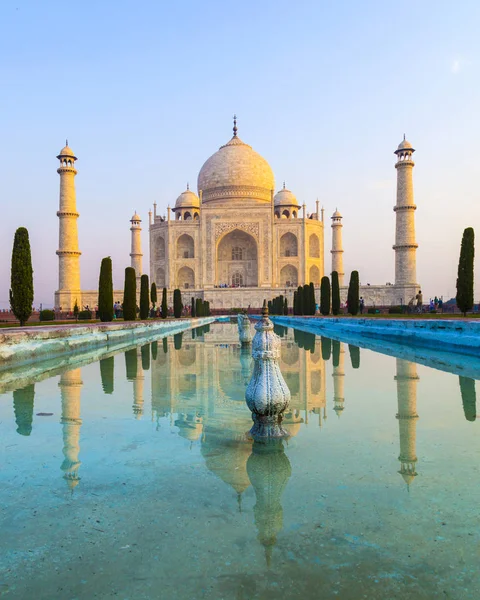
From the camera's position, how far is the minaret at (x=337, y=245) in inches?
1385

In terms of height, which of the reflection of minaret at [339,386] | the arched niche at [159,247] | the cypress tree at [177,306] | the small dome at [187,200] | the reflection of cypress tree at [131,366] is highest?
the small dome at [187,200]

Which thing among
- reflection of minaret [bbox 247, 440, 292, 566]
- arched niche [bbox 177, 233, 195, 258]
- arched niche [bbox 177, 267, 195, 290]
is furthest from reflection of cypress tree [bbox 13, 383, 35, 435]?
arched niche [bbox 177, 233, 195, 258]

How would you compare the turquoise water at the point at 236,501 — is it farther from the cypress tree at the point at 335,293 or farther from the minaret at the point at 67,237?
the minaret at the point at 67,237

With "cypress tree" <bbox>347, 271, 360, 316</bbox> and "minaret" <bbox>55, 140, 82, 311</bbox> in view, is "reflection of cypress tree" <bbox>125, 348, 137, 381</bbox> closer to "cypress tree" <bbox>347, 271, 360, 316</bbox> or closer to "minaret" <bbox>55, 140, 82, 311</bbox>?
"cypress tree" <bbox>347, 271, 360, 316</bbox>

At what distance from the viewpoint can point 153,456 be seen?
1.84 meters

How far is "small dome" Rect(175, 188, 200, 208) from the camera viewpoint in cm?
3697

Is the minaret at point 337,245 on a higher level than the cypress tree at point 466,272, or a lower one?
higher

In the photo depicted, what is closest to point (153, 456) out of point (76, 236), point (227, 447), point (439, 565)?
point (227, 447)

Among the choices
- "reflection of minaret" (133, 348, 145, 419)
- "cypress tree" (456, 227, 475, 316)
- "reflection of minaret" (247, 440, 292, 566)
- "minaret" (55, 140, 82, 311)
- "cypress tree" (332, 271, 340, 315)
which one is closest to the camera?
"reflection of minaret" (247, 440, 292, 566)

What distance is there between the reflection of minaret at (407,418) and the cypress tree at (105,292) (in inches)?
449

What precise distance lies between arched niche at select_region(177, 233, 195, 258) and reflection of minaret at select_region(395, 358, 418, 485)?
30.5m

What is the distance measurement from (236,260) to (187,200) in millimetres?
6287

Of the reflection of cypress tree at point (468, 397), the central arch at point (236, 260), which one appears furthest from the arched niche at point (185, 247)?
the reflection of cypress tree at point (468, 397)

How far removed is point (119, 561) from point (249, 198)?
3505 cm
